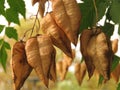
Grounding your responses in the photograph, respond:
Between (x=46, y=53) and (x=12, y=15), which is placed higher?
(x=46, y=53)

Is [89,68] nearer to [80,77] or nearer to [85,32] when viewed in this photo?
[85,32]

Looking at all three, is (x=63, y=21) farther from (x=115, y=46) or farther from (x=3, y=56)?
(x=115, y=46)

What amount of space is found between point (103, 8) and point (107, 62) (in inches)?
15.3

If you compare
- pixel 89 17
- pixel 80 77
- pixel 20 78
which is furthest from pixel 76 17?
pixel 80 77

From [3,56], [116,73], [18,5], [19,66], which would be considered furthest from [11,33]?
[19,66]

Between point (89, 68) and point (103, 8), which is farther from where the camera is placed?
point (103, 8)

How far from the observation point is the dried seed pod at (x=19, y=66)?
645 millimetres

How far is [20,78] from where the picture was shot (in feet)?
2.16

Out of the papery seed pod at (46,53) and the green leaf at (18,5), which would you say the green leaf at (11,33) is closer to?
the green leaf at (18,5)

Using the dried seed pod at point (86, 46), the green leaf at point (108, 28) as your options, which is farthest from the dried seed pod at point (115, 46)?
the dried seed pod at point (86, 46)

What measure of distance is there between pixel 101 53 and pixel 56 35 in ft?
0.24

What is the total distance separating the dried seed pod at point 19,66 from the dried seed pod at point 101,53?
0.33ft

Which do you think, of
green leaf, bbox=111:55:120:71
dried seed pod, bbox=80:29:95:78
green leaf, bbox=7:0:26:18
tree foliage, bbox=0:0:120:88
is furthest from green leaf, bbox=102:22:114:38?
dried seed pod, bbox=80:29:95:78

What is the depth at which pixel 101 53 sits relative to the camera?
63 centimetres
